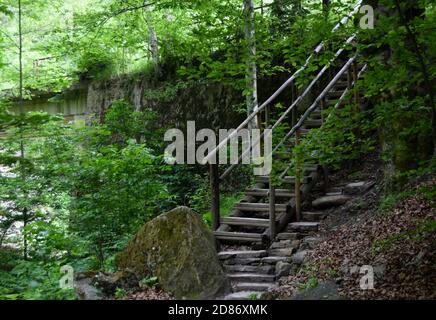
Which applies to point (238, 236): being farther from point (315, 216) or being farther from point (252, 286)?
point (315, 216)

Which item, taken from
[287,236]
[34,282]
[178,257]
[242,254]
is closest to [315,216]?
[287,236]

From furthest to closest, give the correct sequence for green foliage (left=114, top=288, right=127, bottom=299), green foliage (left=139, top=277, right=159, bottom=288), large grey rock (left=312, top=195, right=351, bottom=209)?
large grey rock (left=312, top=195, right=351, bottom=209) < green foliage (left=139, top=277, right=159, bottom=288) < green foliage (left=114, top=288, right=127, bottom=299)

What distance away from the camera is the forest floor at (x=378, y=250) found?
462 cm

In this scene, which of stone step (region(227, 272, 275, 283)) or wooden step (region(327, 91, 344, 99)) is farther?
wooden step (region(327, 91, 344, 99))

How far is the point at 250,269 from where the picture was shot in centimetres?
652

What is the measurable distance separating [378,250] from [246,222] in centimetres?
238

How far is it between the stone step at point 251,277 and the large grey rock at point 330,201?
196 centimetres

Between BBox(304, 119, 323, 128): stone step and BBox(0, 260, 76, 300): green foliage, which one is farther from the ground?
BBox(304, 119, 323, 128): stone step

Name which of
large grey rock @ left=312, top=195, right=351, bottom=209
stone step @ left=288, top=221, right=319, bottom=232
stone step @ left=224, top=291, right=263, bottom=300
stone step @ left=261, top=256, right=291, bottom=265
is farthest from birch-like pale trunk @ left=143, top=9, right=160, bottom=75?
stone step @ left=224, top=291, right=263, bottom=300

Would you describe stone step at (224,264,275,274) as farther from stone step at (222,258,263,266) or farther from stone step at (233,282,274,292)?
stone step at (233,282,274,292)

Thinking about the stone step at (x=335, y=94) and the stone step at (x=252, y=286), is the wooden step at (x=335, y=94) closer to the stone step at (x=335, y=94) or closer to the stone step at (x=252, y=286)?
the stone step at (x=335, y=94)

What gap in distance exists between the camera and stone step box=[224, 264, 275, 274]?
6395mm

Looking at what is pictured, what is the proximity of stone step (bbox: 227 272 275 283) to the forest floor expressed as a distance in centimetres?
24
